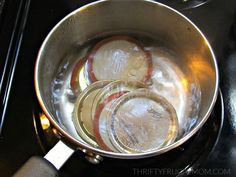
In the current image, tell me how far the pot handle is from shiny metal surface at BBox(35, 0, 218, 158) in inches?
2.8

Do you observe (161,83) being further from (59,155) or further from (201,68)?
(59,155)

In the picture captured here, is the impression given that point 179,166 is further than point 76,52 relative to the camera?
No

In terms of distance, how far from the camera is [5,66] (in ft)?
2.18

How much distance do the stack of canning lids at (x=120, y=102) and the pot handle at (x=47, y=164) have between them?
88 mm

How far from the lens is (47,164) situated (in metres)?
0.52

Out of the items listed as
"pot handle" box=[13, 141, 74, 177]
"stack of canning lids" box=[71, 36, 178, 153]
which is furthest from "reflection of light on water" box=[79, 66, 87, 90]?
"pot handle" box=[13, 141, 74, 177]

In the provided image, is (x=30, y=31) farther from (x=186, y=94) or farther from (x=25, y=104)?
(x=186, y=94)

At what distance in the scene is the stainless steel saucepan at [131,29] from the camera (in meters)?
0.62

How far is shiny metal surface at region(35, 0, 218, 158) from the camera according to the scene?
0.62 m

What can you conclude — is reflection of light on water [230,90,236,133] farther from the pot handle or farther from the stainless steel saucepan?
the pot handle

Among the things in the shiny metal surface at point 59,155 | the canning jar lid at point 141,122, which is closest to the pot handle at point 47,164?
the shiny metal surface at point 59,155

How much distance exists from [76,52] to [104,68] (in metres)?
0.06

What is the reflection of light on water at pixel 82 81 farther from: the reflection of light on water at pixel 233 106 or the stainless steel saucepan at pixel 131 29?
the reflection of light on water at pixel 233 106

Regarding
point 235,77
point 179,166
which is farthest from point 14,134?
point 235,77
